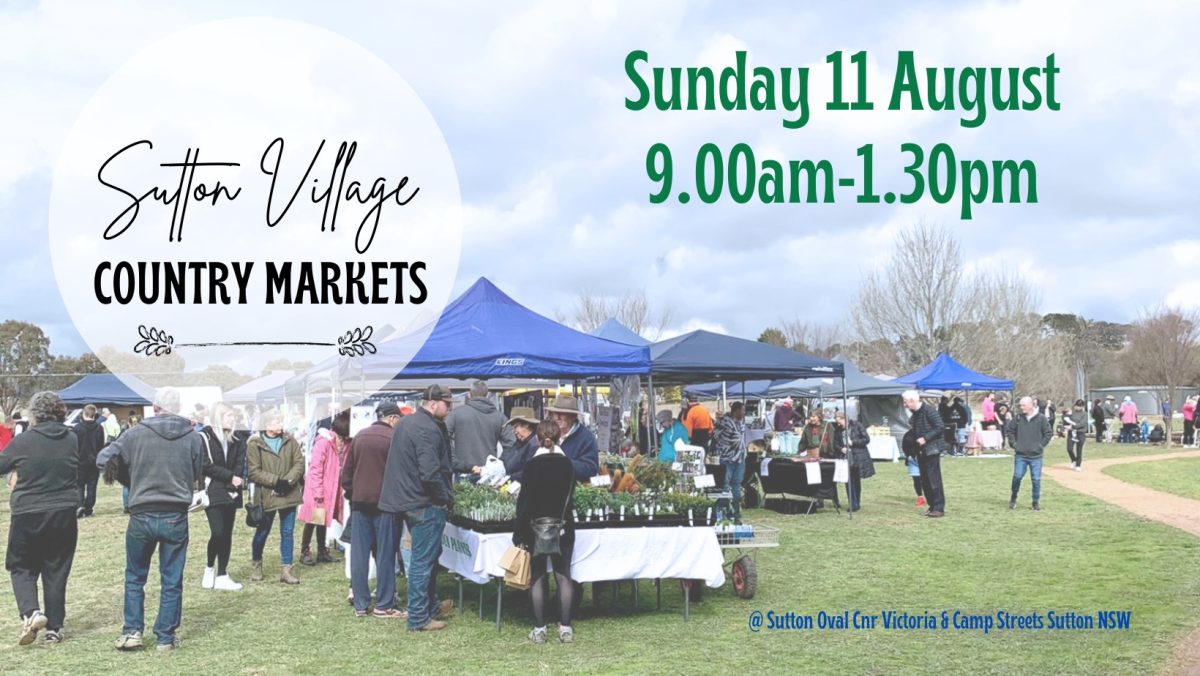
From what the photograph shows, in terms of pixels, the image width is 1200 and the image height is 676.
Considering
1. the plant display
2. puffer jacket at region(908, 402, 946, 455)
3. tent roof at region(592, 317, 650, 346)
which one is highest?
tent roof at region(592, 317, 650, 346)

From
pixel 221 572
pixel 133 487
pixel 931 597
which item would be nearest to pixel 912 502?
pixel 931 597

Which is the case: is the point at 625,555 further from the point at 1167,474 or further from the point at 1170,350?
the point at 1170,350

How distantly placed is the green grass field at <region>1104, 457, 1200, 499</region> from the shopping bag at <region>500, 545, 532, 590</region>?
46.8ft

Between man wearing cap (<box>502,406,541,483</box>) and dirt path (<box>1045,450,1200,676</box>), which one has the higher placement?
man wearing cap (<box>502,406,541,483</box>)

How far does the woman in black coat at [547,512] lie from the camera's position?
7230 mm

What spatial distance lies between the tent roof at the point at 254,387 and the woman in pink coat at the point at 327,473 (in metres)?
15.5

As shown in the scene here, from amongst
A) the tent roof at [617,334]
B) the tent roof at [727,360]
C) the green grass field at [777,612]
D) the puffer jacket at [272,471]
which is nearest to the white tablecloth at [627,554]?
the green grass field at [777,612]

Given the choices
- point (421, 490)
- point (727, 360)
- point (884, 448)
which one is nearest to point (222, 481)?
point (421, 490)

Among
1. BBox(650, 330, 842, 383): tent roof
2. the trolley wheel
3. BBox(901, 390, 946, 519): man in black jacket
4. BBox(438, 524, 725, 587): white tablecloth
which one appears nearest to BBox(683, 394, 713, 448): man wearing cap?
BBox(650, 330, 842, 383): tent roof

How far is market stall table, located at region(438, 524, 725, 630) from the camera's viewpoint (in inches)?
302

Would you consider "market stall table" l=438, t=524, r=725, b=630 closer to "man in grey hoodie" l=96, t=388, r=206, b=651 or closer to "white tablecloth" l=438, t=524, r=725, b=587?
"white tablecloth" l=438, t=524, r=725, b=587

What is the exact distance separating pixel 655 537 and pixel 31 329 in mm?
71361

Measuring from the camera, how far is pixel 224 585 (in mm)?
9773

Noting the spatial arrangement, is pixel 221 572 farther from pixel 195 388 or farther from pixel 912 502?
pixel 195 388
